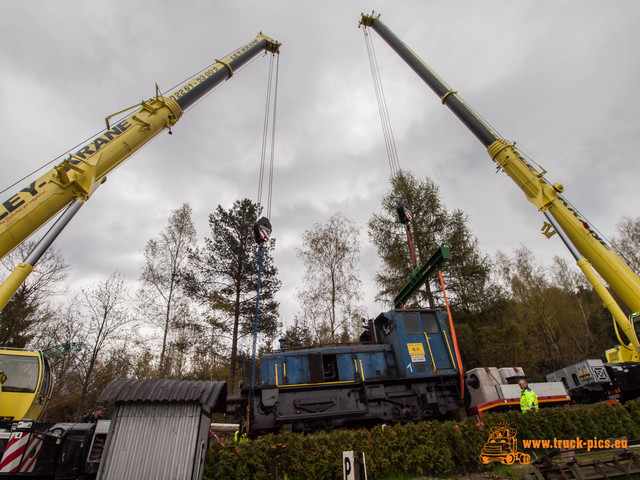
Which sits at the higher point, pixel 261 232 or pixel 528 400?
pixel 261 232

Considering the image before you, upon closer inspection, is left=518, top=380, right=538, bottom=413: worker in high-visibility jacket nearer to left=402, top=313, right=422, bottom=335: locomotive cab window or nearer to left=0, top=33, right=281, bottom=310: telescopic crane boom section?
left=402, top=313, right=422, bottom=335: locomotive cab window

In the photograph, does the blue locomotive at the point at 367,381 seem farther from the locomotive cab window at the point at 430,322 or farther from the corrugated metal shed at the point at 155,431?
the corrugated metal shed at the point at 155,431

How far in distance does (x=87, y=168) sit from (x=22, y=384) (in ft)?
17.7

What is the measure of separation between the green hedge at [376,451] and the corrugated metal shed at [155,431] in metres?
0.69

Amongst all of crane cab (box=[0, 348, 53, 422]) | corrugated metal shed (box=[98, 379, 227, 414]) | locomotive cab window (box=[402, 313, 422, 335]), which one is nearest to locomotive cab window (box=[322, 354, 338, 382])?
locomotive cab window (box=[402, 313, 422, 335])

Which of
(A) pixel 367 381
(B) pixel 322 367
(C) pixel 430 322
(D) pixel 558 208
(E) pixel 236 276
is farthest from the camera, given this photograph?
(E) pixel 236 276

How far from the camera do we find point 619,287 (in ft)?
25.5

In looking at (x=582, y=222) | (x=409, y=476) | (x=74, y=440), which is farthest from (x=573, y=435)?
(x=74, y=440)

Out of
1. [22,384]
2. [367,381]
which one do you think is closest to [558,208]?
[367,381]

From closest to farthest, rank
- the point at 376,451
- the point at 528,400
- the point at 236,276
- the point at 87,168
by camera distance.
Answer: the point at 376,451
the point at 87,168
the point at 528,400
the point at 236,276

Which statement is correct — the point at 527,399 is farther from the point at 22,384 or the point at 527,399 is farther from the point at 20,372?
the point at 20,372

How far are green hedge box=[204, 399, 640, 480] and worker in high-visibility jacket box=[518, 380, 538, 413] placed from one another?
55cm

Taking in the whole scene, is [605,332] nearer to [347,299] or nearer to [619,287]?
[347,299]

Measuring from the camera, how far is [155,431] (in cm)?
521
